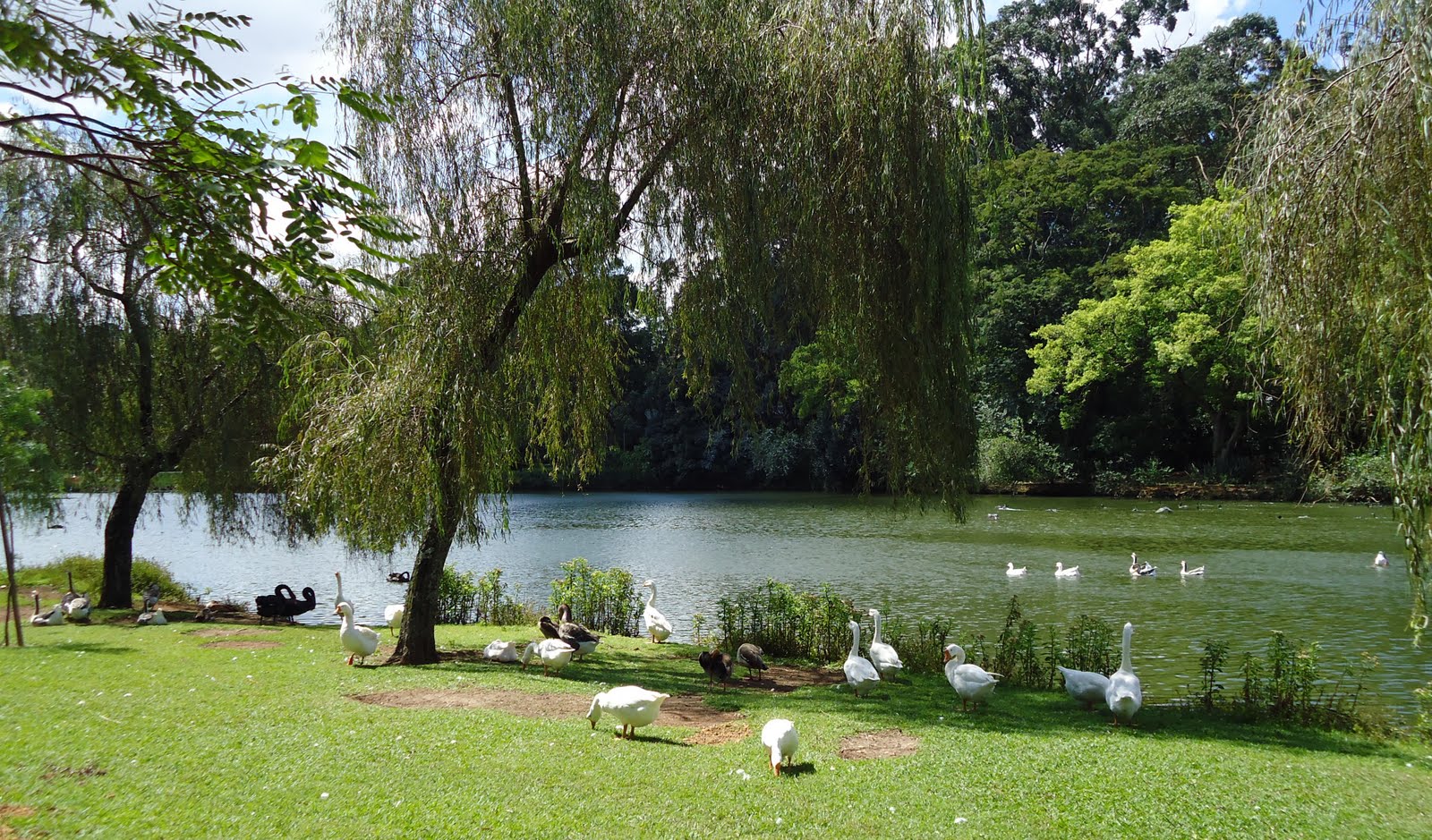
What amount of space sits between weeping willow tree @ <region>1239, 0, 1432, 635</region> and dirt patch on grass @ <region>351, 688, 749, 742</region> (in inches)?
224

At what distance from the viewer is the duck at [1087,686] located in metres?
8.95

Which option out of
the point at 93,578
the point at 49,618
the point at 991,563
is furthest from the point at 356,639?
the point at 991,563

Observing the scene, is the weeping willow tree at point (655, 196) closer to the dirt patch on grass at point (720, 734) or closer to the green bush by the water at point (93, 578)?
the dirt patch on grass at point (720, 734)

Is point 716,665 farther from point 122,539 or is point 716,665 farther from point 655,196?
point 122,539

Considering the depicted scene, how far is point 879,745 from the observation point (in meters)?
7.48

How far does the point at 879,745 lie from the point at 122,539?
577 inches

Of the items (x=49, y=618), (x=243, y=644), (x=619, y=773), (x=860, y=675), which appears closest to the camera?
(x=619, y=773)

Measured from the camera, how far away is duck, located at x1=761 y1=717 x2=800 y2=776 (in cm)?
641

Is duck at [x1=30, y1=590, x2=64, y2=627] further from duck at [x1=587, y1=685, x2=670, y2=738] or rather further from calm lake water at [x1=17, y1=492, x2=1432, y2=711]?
duck at [x1=587, y1=685, x2=670, y2=738]

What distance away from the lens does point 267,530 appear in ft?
56.4

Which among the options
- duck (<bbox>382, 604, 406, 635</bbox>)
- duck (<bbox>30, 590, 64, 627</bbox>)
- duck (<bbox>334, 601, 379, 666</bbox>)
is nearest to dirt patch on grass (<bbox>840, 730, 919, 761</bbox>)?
duck (<bbox>334, 601, 379, 666</bbox>)

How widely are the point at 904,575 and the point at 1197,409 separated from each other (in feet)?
94.4

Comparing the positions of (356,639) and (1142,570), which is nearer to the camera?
(356,639)

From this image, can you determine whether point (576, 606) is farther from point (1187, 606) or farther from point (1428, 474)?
point (1428, 474)
